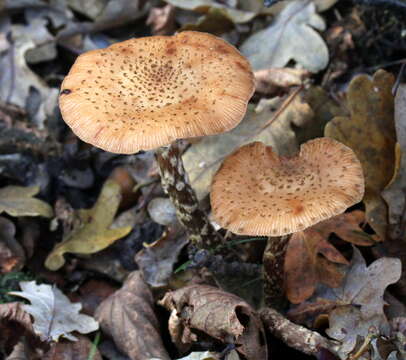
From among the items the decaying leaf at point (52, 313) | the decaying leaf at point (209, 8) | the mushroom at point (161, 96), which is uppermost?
the mushroom at point (161, 96)

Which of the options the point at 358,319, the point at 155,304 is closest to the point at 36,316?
the point at 155,304

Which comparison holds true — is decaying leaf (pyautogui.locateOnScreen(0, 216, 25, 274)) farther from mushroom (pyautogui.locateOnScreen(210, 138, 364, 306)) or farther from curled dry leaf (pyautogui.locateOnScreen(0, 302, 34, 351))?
mushroom (pyautogui.locateOnScreen(210, 138, 364, 306))

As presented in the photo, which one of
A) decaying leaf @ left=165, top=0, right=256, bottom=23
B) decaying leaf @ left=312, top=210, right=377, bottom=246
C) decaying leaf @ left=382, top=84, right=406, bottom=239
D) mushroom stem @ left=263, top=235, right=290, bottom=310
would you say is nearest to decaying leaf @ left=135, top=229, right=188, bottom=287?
mushroom stem @ left=263, top=235, right=290, bottom=310

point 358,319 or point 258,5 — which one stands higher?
point 258,5

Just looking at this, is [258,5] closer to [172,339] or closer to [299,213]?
[299,213]

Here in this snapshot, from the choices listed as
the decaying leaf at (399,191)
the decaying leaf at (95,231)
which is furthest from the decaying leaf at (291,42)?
the decaying leaf at (95,231)

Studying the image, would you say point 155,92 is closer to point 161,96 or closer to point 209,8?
point 161,96

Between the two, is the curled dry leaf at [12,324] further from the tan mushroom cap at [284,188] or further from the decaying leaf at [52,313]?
the tan mushroom cap at [284,188]
